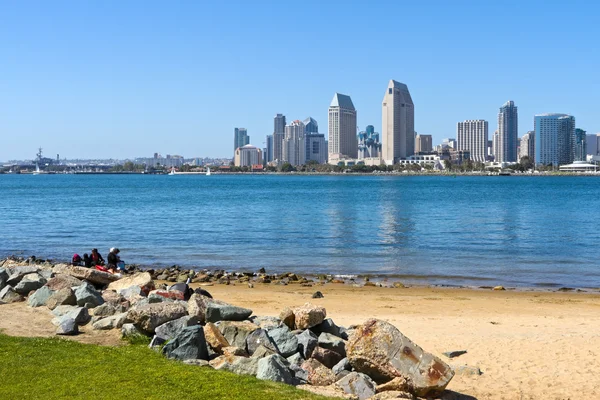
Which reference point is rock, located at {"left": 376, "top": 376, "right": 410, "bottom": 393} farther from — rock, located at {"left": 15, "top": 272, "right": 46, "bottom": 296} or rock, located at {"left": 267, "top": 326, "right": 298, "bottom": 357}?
rock, located at {"left": 15, "top": 272, "right": 46, "bottom": 296}

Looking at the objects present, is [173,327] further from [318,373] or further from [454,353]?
[454,353]

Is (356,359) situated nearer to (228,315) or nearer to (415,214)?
(228,315)

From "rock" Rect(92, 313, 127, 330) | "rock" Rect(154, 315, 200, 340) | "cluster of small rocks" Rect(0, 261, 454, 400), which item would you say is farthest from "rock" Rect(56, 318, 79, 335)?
"rock" Rect(154, 315, 200, 340)

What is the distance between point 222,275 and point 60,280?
10.6 metres

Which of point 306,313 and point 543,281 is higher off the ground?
point 306,313

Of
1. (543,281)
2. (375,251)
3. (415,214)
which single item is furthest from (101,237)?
(415,214)

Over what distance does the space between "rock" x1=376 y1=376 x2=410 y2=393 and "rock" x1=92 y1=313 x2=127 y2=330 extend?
4.97 meters

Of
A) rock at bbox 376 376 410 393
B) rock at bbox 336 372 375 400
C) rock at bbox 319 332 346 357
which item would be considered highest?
rock at bbox 319 332 346 357

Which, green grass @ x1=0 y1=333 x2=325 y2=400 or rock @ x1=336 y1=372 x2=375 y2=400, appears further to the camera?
rock @ x1=336 y1=372 x2=375 y2=400

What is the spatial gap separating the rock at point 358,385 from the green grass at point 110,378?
110cm

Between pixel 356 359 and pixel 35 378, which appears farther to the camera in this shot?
pixel 356 359

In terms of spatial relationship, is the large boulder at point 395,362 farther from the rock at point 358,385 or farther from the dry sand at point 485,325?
the dry sand at point 485,325

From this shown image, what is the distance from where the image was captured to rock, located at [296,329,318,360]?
1134 centimetres

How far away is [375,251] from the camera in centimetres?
3431
